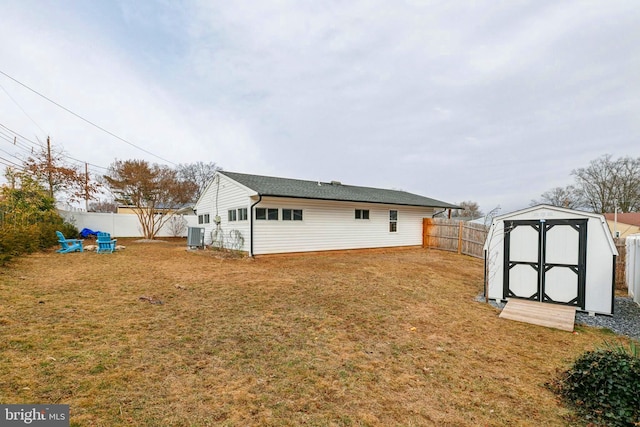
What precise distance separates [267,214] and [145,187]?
10.7 meters

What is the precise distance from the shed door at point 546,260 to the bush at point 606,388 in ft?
11.7

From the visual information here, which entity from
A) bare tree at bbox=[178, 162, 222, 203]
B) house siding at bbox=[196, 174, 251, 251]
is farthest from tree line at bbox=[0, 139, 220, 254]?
bare tree at bbox=[178, 162, 222, 203]

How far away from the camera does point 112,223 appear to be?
19.1 metres

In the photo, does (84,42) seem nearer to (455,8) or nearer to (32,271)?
(32,271)

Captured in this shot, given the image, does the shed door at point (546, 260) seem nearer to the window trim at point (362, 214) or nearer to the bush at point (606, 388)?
the bush at point (606, 388)

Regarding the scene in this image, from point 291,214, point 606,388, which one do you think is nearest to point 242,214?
point 291,214

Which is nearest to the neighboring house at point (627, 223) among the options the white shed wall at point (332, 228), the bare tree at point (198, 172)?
the white shed wall at point (332, 228)

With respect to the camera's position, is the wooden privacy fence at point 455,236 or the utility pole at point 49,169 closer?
the wooden privacy fence at point 455,236

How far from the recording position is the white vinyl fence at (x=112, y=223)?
691 inches

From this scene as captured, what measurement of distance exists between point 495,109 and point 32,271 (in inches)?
713

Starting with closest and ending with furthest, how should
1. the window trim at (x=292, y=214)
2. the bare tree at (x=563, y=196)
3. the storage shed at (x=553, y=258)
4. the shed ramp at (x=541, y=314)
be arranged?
the shed ramp at (x=541, y=314) < the storage shed at (x=553, y=258) < the window trim at (x=292, y=214) < the bare tree at (x=563, y=196)

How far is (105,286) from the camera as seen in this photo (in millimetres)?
5781

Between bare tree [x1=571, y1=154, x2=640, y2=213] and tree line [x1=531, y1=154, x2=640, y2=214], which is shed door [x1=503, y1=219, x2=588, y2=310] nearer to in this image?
tree line [x1=531, y1=154, x2=640, y2=214]

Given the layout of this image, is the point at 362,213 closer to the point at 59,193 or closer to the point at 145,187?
the point at 145,187
